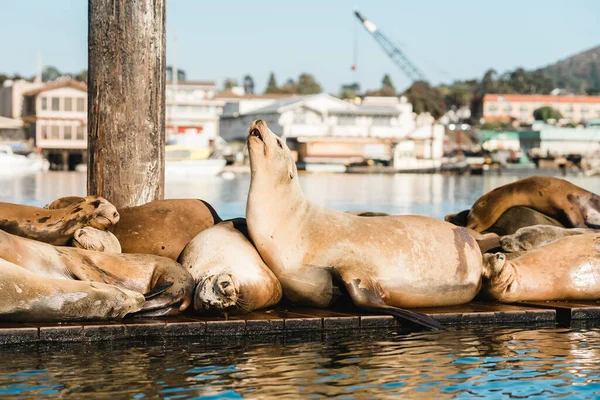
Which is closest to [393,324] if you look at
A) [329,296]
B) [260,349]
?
[329,296]

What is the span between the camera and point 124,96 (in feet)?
35.1

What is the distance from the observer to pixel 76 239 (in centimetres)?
916

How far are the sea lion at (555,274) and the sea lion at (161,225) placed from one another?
2.56 m

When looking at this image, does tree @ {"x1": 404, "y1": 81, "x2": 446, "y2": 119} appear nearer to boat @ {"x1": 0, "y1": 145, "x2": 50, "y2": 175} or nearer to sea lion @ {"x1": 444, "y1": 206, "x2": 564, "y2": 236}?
boat @ {"x1": 0, "y1": 145, "x2": 50, "y2": 175}

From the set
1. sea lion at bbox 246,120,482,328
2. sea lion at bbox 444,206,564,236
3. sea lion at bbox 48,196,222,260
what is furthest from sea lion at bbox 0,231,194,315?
sea lion at bbox 444,206,564,236

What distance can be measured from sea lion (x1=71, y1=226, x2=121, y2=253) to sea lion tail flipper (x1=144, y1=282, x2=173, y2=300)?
691 millimetres

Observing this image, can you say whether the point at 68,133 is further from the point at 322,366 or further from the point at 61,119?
the point at 322,366

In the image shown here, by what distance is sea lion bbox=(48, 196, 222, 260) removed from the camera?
9.46 m

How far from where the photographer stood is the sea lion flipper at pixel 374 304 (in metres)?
8.59

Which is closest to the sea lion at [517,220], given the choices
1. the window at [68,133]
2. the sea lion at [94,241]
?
the sea lion at [94,241]

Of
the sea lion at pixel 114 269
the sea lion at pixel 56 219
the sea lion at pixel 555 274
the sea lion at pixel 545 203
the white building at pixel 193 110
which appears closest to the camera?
the sea lion at pixel 114 269

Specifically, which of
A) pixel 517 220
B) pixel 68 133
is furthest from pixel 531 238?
pixel 68 133

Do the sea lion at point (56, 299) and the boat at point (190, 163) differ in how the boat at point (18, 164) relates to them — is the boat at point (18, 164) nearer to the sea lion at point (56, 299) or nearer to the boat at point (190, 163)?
the boat at point (190, 163)

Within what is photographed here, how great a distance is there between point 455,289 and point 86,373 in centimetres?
359
